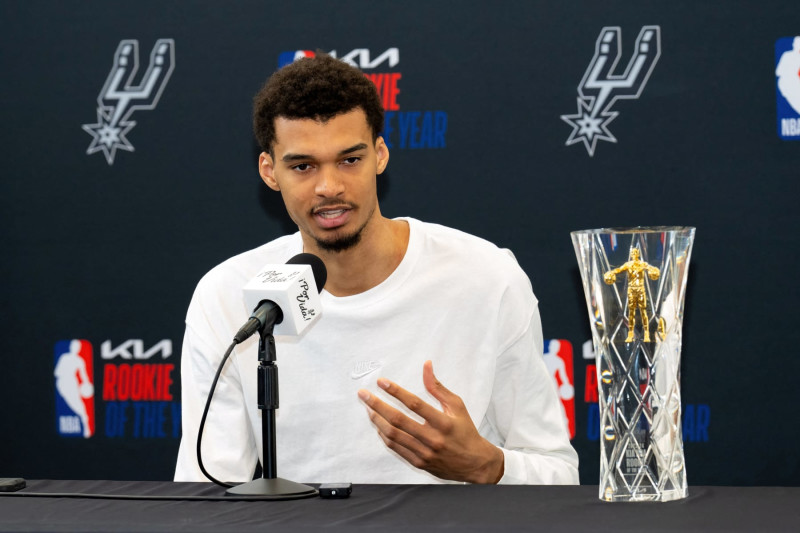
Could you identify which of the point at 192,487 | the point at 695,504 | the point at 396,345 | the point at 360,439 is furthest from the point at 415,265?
the point at 695,504

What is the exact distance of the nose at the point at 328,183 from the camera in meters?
1.89

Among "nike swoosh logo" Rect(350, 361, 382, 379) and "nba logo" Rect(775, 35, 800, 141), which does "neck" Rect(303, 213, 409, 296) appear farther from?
"nba logo" Rect(775, 35, 800, 141)

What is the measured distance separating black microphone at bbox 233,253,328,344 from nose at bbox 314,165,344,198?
24.7 inches

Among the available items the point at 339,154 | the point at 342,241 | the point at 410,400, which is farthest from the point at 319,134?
the point at 410,400

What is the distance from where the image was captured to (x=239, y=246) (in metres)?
2.95

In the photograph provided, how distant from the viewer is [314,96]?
195cm

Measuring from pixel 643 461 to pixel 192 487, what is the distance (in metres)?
0.60

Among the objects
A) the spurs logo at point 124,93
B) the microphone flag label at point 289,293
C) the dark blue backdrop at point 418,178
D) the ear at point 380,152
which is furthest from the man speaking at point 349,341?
the spurs logo at point 124,93

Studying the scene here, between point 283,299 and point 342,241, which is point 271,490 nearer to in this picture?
point 283,299

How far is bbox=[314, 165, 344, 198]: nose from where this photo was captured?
1.89 m

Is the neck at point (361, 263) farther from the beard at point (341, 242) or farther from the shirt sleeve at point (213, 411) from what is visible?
the shirt sleeve at point (213, 411)

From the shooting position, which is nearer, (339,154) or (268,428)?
(268,428)

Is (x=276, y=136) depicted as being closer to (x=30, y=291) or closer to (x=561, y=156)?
(x=561, y=156)

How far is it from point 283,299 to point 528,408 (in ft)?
2.80
